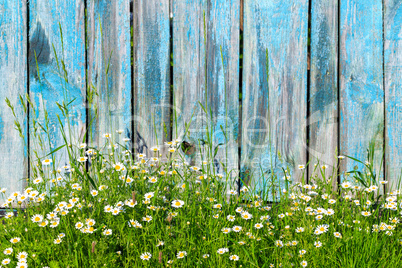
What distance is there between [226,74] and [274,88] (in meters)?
0.29

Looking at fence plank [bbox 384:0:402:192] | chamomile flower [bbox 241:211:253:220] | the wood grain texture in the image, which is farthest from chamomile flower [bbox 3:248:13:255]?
fence plank [bbox 384:0:402:192]

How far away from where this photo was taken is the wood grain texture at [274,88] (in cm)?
216

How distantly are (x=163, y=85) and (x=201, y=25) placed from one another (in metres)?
0.41

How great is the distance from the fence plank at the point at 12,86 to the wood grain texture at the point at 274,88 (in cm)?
130

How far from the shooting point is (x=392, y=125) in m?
2.18

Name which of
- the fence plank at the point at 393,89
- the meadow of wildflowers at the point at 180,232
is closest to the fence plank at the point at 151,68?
the meadow of wildflowers at the point at 180,232

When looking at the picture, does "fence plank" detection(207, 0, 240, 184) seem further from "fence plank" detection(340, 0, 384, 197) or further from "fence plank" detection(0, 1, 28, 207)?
"fence plank" detection(0, 1, 28, 207)

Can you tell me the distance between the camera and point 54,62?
221cm

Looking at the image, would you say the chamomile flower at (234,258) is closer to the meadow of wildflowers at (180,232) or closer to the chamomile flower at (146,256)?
the meadow of wildflowers at (180,232)

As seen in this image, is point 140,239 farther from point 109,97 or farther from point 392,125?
point 392,125

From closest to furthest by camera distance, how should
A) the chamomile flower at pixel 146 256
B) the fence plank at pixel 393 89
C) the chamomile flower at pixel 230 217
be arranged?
the chamomile flower at pixel 146 256, the chamomile flower at pixel 230 217, the fence plank at pixel 393 89

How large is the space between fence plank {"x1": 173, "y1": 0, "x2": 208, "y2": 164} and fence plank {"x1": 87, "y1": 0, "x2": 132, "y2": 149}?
279 mm

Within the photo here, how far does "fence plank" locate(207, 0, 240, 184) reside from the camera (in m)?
2.16

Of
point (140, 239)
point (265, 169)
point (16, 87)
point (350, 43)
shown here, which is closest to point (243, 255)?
point (140, 239)
